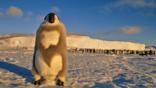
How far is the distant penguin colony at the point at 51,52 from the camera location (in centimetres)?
643

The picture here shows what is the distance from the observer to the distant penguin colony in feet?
21.1

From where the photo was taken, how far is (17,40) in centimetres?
8338

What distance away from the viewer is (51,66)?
6.50 m

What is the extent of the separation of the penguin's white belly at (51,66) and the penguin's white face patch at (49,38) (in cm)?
27

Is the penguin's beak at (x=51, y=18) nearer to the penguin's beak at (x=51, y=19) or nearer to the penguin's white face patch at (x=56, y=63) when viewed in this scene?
the penguin's beak at (x=51, y=19)

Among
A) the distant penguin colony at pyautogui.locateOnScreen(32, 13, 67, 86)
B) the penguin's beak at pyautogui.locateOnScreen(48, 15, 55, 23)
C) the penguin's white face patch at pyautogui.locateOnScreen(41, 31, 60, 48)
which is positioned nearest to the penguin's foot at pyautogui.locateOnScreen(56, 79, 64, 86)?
the distant penguin colony at pyautogui.locateOnScreen(32, 13, 67, 86)

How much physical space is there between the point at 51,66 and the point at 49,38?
582 millimetres

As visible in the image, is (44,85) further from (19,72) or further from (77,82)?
(19,72)

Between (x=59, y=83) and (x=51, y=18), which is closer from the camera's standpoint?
(x=51, y=18)

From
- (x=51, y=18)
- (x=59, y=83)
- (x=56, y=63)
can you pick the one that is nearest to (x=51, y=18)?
(x=51, y=18)

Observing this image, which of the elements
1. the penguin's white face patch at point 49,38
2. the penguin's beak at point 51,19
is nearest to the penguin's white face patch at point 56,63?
the penguin's white face patch at point 49,38

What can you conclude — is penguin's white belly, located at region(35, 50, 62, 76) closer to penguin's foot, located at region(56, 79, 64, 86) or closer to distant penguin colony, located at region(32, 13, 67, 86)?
distant penguin colony, located at region(32, 13, 67, 86)

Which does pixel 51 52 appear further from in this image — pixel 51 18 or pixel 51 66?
pixel 51 18

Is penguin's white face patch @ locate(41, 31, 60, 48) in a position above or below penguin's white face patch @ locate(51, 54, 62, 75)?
above
